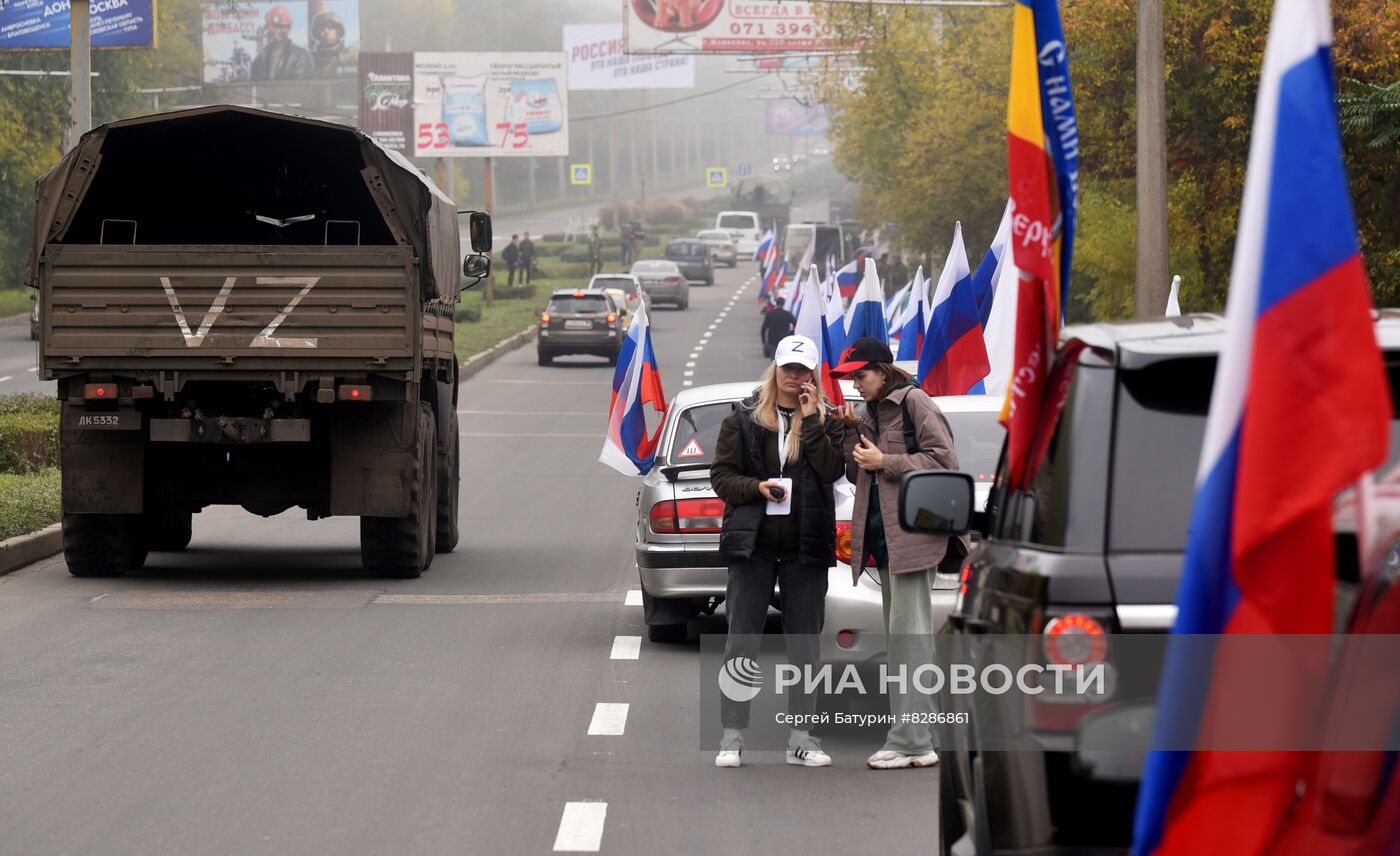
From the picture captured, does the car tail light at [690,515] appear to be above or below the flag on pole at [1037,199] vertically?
below

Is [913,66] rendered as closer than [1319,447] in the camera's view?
No

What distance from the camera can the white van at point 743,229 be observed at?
91.5m

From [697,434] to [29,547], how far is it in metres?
6.49

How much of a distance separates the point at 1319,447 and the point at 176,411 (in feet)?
39.4

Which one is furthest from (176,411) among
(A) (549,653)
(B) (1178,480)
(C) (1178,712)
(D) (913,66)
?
(D) (913,66)

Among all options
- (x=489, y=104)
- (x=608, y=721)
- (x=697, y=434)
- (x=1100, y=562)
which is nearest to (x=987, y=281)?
(x=697, y=434)

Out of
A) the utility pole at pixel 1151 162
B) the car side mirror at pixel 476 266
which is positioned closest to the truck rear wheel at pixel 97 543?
the car side mirror at pixel 476 266

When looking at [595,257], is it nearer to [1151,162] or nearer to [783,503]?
[1151,162]

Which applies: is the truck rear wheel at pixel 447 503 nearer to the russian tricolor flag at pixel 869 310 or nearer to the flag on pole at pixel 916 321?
the russian tricolor flag at pixel 869 310

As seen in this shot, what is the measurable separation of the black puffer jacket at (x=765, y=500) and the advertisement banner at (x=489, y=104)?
5700cm

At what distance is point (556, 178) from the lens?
150 metres

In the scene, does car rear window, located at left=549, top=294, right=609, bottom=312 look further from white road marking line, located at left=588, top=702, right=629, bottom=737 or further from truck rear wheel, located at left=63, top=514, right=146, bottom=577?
white road marking line, located at left=588, top=702, right=629, bottom=737

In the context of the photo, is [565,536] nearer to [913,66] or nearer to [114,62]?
[913,66]

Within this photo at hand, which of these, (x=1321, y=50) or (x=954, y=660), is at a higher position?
(x=1321, y=50)
